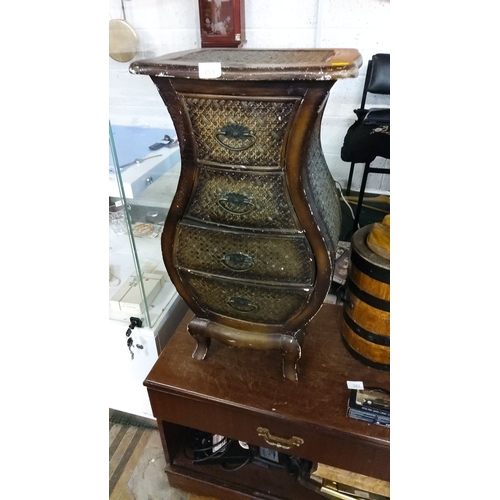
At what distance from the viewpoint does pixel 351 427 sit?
819 millimetres

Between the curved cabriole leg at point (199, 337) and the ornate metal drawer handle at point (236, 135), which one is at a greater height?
the ornate metal drawer handle at point (236, 135)

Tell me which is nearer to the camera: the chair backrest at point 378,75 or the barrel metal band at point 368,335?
the barrel metal band at point 368,335

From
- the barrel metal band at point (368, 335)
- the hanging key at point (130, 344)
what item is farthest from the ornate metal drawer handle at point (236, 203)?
the hanging key at point (130, 344)

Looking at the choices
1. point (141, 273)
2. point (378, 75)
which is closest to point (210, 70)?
point (141, 273)

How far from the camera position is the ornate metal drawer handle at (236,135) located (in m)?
0.65

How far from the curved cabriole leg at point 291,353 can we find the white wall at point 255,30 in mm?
788

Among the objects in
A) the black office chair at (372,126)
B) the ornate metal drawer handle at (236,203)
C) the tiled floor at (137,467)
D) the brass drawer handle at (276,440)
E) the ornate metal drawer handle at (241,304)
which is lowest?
the tiled floor at (137,467)

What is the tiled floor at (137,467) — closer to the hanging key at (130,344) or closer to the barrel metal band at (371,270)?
the hanging key at (130,344)

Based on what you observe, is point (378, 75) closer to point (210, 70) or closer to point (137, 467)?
point (210, 70)

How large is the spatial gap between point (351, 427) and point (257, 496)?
0.42 metres
